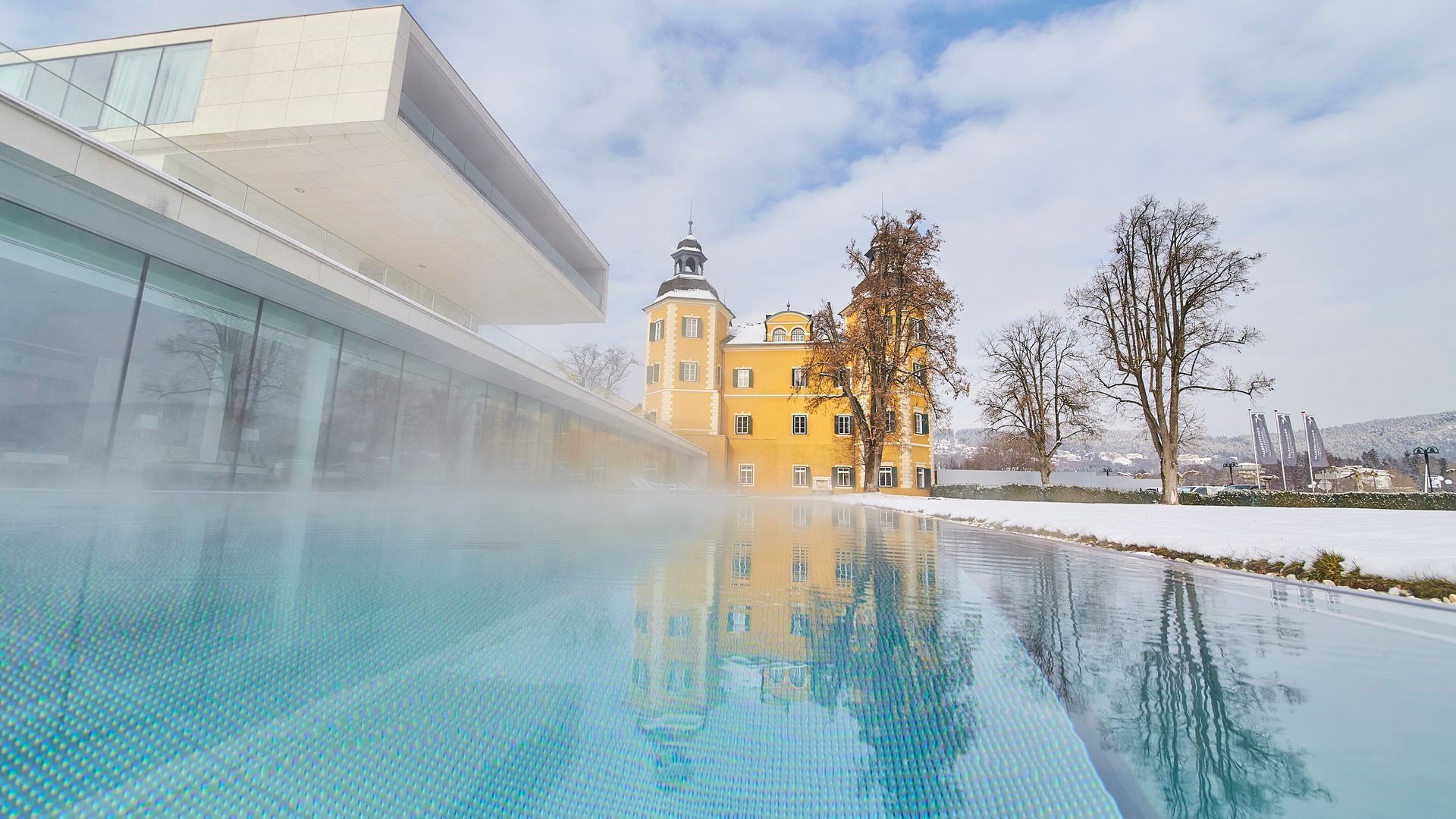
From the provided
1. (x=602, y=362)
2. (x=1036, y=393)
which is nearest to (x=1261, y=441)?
(x=1036, y=393)

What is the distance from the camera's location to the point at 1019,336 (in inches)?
1158

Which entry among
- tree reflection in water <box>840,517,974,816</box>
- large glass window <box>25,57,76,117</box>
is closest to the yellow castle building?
large glass window <box>25,57,76,117</box>

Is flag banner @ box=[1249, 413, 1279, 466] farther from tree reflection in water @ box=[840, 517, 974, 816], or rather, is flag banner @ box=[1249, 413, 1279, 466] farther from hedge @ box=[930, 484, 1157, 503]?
tree reflection in water @ box=[840, 517, 974, 816]

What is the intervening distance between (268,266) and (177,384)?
6.63 ft

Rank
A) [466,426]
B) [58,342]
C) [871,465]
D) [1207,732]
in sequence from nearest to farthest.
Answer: [1207,732]
[58,342]
[466,426]
[871,465]

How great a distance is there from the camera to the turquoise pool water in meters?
1.30

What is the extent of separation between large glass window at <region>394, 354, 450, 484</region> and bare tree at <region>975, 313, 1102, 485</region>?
82.3ft

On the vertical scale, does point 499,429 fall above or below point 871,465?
above

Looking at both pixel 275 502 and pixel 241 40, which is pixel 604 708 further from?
pixel 241 40

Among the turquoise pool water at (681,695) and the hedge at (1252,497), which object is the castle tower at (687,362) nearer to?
the hedge at (1252,497)

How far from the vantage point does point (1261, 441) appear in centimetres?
5591

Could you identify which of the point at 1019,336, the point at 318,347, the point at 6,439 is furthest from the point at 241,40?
the point at 1019,336

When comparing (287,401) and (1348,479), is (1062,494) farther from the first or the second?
(1348,479)

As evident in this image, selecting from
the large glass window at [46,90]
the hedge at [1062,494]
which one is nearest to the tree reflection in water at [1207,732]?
the large glass window at [46,90]
